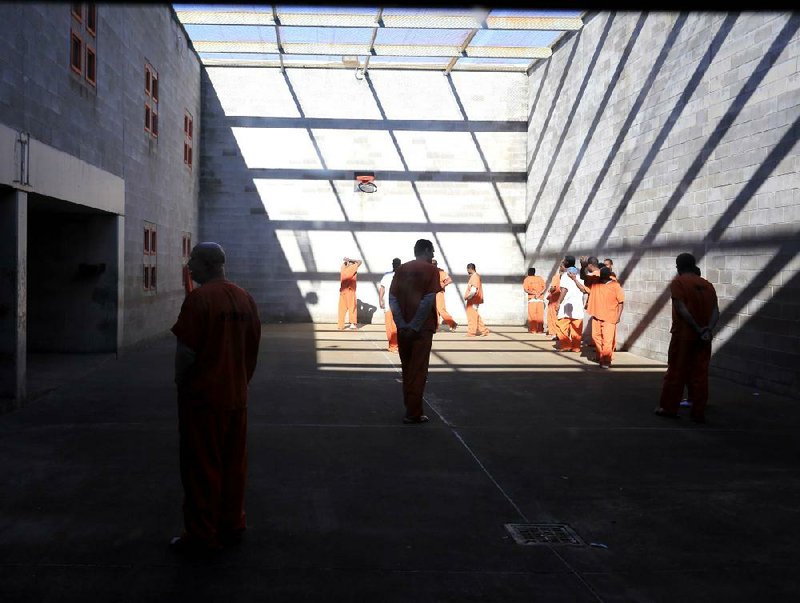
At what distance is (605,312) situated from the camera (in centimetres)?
1128

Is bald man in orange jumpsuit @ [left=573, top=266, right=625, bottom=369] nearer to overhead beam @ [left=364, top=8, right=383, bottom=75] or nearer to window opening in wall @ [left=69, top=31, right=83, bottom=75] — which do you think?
overhead beam @ [left=364, top=8, right=383, bottom=75]

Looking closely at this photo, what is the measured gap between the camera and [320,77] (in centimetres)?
1936

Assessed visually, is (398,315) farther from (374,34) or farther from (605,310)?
(374,34)

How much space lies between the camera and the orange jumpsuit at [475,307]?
1692 cm

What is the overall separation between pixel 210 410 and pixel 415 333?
352cm

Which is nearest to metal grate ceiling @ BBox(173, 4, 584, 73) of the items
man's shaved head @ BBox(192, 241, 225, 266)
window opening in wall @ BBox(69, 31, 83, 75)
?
window opening in wall @ BBox(69, 31, 83, 75)

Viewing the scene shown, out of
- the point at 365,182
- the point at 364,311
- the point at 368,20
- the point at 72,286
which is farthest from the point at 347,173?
the point at 72,286

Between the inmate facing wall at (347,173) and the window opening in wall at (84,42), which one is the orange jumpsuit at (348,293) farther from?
the window opening in wall at (84,42)

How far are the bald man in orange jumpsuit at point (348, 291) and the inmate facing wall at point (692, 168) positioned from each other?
4.85 metres

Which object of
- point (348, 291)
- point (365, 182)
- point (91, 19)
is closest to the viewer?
point (91, 19)

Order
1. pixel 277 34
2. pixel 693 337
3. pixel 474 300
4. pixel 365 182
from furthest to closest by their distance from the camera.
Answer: pixel 365 182 → pixel 474 300 → pixel 277 34 → pixel 693 337

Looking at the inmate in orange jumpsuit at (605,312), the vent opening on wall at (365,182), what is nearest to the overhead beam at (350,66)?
the vent opening on wall at (365,182)

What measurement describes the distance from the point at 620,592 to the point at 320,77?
17613 mm

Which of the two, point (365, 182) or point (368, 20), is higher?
point (368, 20)
